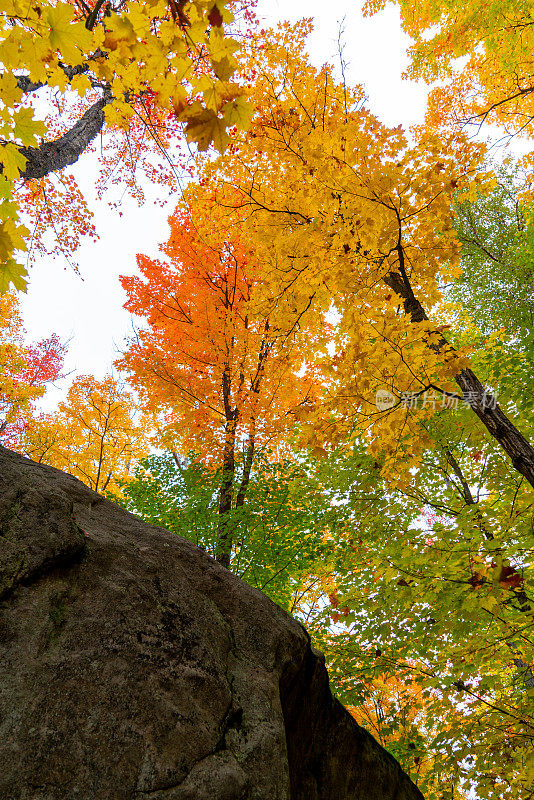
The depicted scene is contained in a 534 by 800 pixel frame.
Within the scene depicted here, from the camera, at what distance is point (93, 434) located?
12.0 meters

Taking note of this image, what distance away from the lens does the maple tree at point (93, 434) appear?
38.1ft

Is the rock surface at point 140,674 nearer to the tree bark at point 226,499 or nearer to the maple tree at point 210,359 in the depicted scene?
the tree bark at point 226,499

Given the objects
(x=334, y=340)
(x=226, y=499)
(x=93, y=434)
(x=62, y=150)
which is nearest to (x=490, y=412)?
(x=334, y=340)

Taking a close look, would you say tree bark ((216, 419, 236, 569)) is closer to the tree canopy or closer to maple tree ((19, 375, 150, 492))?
the tree canopy

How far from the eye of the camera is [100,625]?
201cm

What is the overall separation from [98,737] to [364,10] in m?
8.95

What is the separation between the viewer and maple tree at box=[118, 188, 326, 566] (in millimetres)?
6941

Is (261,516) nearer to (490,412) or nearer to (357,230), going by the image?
(490,412)

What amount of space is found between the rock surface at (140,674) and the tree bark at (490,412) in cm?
227

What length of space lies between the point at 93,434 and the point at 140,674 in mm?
11199

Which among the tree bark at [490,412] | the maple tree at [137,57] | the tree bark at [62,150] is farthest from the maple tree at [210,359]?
the maple tree at [137,57]

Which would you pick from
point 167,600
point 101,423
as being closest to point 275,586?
point 167,600

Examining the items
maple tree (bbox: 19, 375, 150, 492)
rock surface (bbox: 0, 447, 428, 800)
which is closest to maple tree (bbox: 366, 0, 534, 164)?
rock surface (bbox: 0, 447, 428, 800)

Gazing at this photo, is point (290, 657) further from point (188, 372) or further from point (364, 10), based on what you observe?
point (364, 10)
